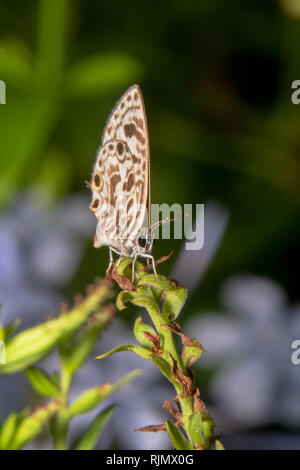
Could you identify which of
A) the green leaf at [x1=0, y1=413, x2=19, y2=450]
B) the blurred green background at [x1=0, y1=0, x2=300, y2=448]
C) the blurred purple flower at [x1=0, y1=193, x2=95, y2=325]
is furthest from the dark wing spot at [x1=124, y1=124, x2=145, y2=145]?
the blurred green background at [x1=0, y1=0, x2=300, y2=448]

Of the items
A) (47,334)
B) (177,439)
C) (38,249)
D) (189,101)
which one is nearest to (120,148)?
(47,334)

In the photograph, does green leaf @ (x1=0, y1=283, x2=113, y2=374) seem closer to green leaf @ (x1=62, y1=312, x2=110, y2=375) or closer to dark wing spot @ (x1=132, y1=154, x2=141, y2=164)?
green leaf @ (x1=62, y1=312, x2=110, y2=375)

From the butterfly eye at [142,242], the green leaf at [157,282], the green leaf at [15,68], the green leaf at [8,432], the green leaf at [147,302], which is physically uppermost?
the green leaf at [15,68]

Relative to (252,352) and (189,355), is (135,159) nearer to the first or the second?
(189,355)

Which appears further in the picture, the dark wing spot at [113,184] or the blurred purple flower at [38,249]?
the blurred purple flower at [38,249]

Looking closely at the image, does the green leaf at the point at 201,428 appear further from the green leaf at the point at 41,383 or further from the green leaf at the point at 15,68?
the green leaf at the point at 15,68

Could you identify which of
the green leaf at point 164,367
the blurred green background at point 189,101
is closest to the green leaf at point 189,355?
the green leaf at point 164,367
